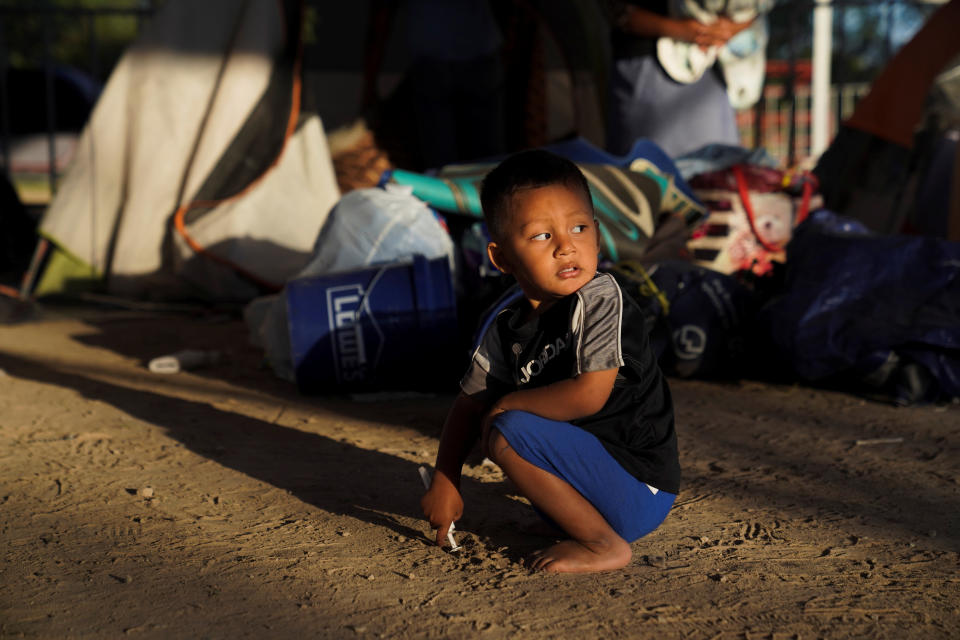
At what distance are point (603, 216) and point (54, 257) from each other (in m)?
3.08

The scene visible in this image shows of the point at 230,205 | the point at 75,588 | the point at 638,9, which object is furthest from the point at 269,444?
the point at 638,9

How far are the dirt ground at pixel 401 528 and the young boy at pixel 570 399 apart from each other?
10 cm

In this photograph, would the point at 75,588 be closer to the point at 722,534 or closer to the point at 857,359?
the point at 722,534

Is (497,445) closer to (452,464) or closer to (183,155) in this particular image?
(452,464)

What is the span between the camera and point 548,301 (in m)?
1.88

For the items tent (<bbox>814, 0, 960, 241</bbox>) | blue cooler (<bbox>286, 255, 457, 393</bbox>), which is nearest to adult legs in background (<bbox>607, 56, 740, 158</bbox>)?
tent (<bbox>814, 0, 960, 241</bbox>)

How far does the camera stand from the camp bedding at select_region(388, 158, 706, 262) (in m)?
3.60

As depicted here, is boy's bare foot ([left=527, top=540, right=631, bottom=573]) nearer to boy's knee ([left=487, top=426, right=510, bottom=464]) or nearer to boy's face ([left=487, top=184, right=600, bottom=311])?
boy's knee ([left=487, top=426, right=510, bottom=464])

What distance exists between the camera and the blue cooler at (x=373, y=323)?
3146mm

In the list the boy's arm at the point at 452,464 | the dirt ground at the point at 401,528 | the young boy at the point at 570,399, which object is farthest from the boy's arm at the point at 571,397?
the dirt ground at the point at 401,528

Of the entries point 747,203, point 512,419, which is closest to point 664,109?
point 747,203

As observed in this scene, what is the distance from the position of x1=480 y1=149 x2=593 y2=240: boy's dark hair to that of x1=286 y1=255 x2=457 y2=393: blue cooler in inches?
50.8

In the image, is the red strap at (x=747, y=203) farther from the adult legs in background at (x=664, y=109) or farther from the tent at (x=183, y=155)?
the tent at (x=183, y=155)

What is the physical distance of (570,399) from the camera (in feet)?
5.78
